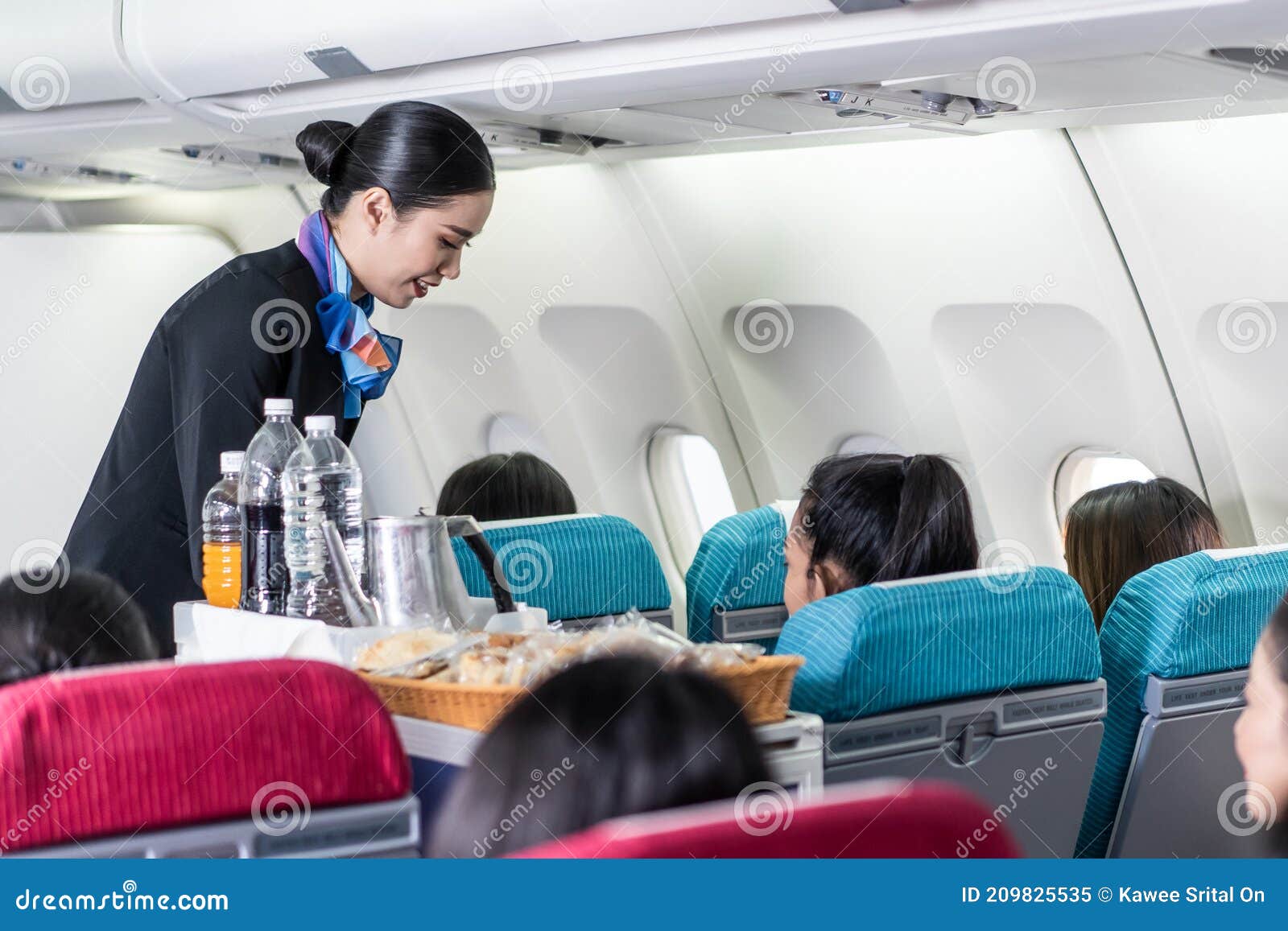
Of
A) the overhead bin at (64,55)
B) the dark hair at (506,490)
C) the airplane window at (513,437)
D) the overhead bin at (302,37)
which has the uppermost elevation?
the overhead bin at (64,55)

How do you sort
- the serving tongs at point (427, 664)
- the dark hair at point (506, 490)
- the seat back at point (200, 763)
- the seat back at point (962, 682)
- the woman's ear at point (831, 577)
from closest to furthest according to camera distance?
the seat back at point (200, 763) → the serving tongs at point (427, 664) → the seat back at point (962, 682) → the woman's ear at point (831, 577) → the dark hair at point (506, 490)

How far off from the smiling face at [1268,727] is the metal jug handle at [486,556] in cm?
119

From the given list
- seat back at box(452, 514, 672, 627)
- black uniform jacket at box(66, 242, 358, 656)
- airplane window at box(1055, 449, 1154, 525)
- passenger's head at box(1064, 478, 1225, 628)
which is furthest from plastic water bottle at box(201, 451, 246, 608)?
airplane window at box(1055, 449, 1154, 525)

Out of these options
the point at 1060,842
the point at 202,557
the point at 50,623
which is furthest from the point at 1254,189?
the point at 50,623

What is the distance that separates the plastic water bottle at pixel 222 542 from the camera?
237 cm

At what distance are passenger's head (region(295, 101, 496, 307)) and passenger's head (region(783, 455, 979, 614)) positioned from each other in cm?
92

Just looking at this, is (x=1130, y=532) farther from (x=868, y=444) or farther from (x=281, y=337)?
(x=868, y=444)

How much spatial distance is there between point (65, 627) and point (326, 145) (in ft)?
4.04

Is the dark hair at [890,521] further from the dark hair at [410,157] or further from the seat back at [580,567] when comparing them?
the dark hair at [410,157]

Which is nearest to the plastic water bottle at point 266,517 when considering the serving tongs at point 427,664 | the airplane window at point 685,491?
the serving tongs at point 427,664

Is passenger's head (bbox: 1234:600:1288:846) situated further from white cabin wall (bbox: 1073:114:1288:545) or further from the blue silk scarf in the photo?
white cabin wall (bbox: 1073:114:1288:545)

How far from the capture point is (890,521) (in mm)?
2775

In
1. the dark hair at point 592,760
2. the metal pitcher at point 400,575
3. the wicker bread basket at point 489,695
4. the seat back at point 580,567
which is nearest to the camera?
the dark hair at point 592,760

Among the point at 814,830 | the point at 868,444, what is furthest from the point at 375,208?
the point at 868,444
